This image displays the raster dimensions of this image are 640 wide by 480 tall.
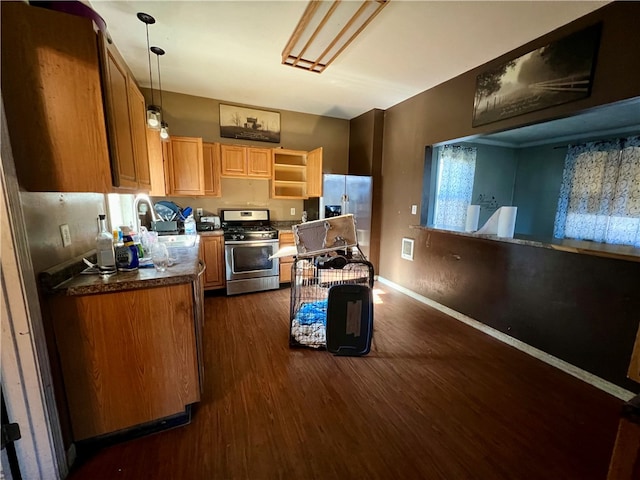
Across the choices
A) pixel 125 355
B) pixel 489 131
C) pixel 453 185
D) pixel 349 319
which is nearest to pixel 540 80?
pixel 489 131

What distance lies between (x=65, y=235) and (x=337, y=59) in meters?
2.68

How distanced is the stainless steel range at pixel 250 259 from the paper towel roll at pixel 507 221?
271cm

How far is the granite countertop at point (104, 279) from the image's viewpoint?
1.23 metres

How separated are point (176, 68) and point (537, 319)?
4.50 meters

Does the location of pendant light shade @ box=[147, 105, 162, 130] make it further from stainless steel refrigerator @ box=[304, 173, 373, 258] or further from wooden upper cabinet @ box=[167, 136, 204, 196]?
stainless steel refrigerator @ box=[304, 173, 373, 258]

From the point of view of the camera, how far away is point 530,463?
1386 mm

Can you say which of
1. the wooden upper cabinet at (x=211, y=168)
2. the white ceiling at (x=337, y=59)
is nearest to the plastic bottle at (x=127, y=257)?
the white ceiling at (x=337, y=59)

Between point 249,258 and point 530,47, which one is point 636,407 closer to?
point 530,47

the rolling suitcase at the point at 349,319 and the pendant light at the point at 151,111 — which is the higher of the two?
the pendant light at the point at 151,111

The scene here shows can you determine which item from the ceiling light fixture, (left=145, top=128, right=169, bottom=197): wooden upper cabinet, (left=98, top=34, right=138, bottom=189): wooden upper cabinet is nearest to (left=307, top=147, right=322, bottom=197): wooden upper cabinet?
the ceiling light fixture

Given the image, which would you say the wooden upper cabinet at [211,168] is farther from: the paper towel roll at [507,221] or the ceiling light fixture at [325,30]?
the paper towel roll at [507,221]

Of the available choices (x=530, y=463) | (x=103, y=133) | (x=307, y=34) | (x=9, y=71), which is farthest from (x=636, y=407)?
(x=307, y=34)

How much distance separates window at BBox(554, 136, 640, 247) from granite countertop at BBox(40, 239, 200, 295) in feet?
17.8

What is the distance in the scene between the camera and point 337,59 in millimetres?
2625
